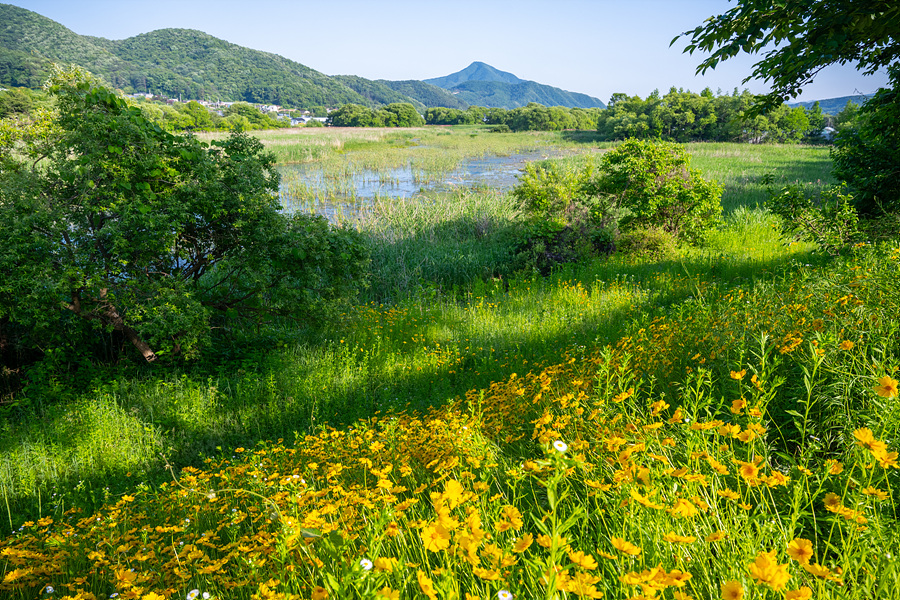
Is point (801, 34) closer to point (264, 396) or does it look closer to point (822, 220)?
point (822, 220)

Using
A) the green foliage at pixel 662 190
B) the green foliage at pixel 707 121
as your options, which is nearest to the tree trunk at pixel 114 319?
the green foliage at pixel 662 190

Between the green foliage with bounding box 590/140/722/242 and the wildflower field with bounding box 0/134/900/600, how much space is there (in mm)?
1801

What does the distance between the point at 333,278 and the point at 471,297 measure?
256cm

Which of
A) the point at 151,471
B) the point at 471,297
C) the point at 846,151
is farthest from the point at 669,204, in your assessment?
the point at 151,471

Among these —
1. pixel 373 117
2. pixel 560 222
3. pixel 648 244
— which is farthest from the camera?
pixel 373 117

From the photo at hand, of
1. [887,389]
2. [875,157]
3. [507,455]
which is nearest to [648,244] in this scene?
[875,157]

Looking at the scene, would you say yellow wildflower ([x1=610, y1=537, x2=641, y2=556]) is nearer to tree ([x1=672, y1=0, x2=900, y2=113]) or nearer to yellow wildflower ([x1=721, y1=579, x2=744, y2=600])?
yellow wildflower ([x1=721, y1=579, x2=744, y2=600])

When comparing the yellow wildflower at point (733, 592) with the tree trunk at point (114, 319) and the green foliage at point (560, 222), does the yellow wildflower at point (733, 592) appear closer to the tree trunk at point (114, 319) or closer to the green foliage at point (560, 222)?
the tree trunk at point (114, 319)

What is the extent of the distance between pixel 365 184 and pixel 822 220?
1602cm

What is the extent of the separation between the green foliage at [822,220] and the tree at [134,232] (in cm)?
606

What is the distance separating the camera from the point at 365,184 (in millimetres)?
19125

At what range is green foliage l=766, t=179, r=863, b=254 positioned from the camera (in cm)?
600

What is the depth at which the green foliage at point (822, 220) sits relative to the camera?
19.7 ft

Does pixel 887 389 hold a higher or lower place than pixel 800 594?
higher
